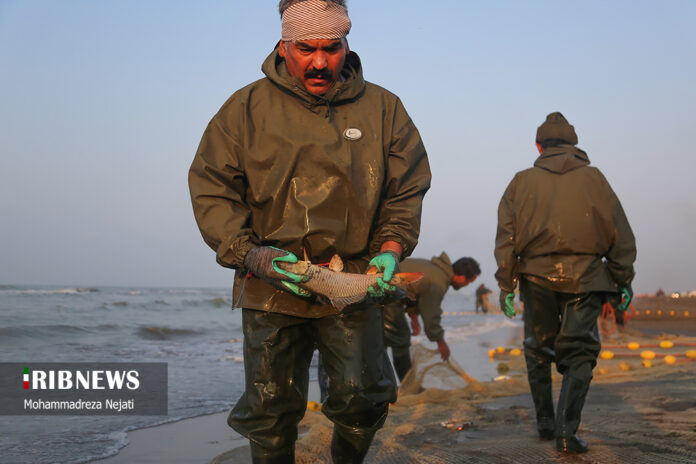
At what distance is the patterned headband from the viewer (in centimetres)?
266

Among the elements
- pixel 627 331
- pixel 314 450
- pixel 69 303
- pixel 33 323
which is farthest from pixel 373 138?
pixel 69 303

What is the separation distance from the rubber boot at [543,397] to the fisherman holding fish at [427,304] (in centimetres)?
202

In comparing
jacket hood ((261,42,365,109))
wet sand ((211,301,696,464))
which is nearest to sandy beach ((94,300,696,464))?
wet sand ((211,301,696,464))

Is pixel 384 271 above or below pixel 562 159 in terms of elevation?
below

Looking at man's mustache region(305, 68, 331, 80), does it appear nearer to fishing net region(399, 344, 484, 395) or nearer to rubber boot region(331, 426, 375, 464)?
rubber boot region(331, 426, 375, 464)

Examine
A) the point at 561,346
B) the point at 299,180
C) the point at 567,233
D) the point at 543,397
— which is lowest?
the point at 543,397

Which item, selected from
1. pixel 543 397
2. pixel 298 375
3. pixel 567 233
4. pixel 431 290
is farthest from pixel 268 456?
pixel 431 290

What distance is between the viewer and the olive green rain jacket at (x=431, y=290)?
6746 millimetres

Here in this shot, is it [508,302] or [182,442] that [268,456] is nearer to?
[182,442]

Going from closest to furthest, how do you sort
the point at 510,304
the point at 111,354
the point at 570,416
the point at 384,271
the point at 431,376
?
A: the point at 384,271 < the point at 570,416 < the point at 510,304 < the point at 431,376 < the point at 111,354

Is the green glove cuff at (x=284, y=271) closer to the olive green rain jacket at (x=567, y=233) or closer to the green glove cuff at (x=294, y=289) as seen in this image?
the green glove cuff at (x=294, y=289)

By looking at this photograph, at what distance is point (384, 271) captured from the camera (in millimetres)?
2533

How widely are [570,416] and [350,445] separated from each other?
1.87m

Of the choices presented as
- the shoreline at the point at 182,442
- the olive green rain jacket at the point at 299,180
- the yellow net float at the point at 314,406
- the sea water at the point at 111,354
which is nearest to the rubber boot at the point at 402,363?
the shoreline at the point at 182,442
